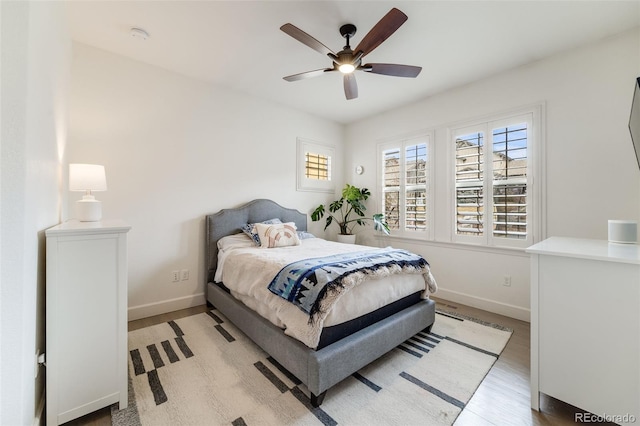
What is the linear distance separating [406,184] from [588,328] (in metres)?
2.73

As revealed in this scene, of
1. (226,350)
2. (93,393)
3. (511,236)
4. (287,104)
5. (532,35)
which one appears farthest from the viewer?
(287,104)

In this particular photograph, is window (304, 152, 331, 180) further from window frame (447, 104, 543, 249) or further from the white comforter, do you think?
window frame (447, 104, 543, 249)

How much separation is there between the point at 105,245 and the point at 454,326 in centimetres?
302

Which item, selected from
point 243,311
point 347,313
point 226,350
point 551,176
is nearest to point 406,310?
point 347,313

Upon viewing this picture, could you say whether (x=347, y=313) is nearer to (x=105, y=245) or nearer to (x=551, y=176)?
(x=105, y=245)

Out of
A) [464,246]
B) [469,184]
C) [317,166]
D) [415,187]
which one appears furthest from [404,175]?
[317,166]

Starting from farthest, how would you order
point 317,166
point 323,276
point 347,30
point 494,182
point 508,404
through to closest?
1. point 317,166
2. point 494,182
3. point 347,30
4. point 323,276
5. point 508,404

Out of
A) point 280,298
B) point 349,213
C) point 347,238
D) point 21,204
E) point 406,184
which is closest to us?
point 21,204

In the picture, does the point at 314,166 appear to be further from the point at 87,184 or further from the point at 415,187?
the point at 87,184

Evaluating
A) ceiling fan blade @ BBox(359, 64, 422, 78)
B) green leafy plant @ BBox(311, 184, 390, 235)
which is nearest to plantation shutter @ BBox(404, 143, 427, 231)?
green leafy plant @ BBox(311, 184, 390, 235)

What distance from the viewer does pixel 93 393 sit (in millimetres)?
1403

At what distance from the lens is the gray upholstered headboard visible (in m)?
3.05

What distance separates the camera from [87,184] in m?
1.91

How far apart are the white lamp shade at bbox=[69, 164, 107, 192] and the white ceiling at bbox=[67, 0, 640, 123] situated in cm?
128
